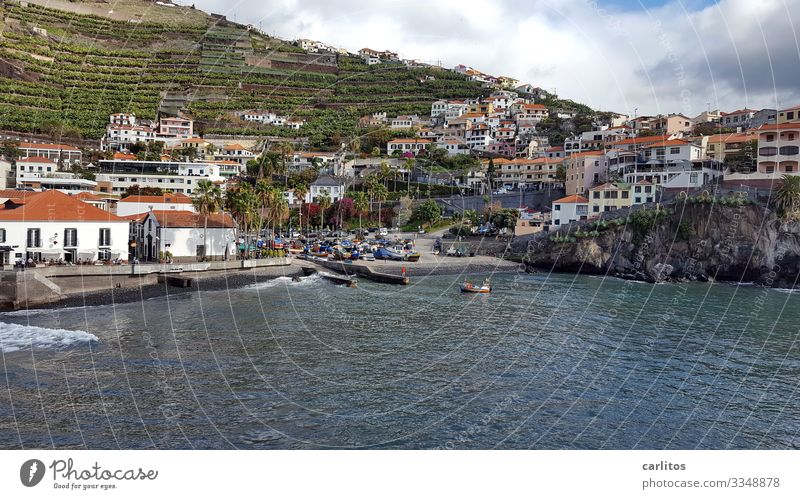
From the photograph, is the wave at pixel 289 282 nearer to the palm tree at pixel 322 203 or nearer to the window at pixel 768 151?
the palm tree at pixel 322 203

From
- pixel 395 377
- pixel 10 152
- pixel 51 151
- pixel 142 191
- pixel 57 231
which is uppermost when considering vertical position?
pixel 51 151

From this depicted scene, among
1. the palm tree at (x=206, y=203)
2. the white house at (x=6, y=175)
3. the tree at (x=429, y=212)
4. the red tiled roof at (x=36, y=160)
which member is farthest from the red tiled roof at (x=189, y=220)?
the red tiled roof at (x=36, y=160)

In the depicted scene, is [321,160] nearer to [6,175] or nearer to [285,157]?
[285,157]

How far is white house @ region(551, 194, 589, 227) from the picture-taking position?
52.2m

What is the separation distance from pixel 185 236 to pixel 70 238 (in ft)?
23.8

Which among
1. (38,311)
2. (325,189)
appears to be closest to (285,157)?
(325,189)

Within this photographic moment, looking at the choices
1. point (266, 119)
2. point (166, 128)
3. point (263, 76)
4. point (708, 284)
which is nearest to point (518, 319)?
point (708, 284)

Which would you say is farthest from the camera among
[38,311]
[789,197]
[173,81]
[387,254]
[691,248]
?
[173,81]

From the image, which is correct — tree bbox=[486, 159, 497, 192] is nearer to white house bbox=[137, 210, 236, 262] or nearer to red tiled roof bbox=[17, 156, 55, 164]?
white house bbox=[137, 210, 236, 262]

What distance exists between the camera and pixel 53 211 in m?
32.6

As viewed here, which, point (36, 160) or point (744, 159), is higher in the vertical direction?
point (744, 159)

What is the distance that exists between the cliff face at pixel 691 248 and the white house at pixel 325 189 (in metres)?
29.2

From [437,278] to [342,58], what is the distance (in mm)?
106124

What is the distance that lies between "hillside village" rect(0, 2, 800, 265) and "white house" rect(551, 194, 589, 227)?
0.12 meters
